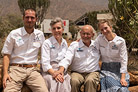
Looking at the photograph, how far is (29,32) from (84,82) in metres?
1.41

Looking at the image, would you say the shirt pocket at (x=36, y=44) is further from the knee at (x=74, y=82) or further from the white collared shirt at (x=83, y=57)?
the knee at (x=74, y=82)

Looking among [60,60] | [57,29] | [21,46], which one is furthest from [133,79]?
[21,46]

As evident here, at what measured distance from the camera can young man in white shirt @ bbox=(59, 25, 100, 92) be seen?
10.6ft

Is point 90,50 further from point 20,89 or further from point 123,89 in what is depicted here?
point 20,89

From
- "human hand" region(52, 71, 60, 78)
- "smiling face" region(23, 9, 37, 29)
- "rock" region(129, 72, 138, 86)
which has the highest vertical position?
"smiling face" region(23, 9, 37, 29)

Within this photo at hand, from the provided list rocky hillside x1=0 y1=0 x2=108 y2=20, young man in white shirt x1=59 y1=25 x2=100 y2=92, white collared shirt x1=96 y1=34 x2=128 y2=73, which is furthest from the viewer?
rocky hillside x1=0 y1=0 x2=108 y2=20

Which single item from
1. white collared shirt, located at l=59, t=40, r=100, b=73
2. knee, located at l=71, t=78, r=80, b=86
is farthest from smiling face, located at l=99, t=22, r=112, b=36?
knee, located at l=71, t=78, r=80, b=86

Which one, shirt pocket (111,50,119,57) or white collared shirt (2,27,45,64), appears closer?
white collared shirt (2,27,45,64)

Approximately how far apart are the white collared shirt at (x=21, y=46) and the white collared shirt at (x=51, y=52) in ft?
0.62

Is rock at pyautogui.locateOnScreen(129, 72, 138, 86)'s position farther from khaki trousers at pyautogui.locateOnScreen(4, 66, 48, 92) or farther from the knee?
khaki trousers at pyautogui.locateOnScreen(4, 66, 48, 92)

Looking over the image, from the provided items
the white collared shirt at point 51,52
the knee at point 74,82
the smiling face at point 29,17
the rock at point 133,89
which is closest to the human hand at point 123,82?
the rock at point 133,89

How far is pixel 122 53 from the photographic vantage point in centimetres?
337

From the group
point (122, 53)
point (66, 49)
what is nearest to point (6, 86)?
point (66, 49)

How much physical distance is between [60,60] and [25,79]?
746mm
